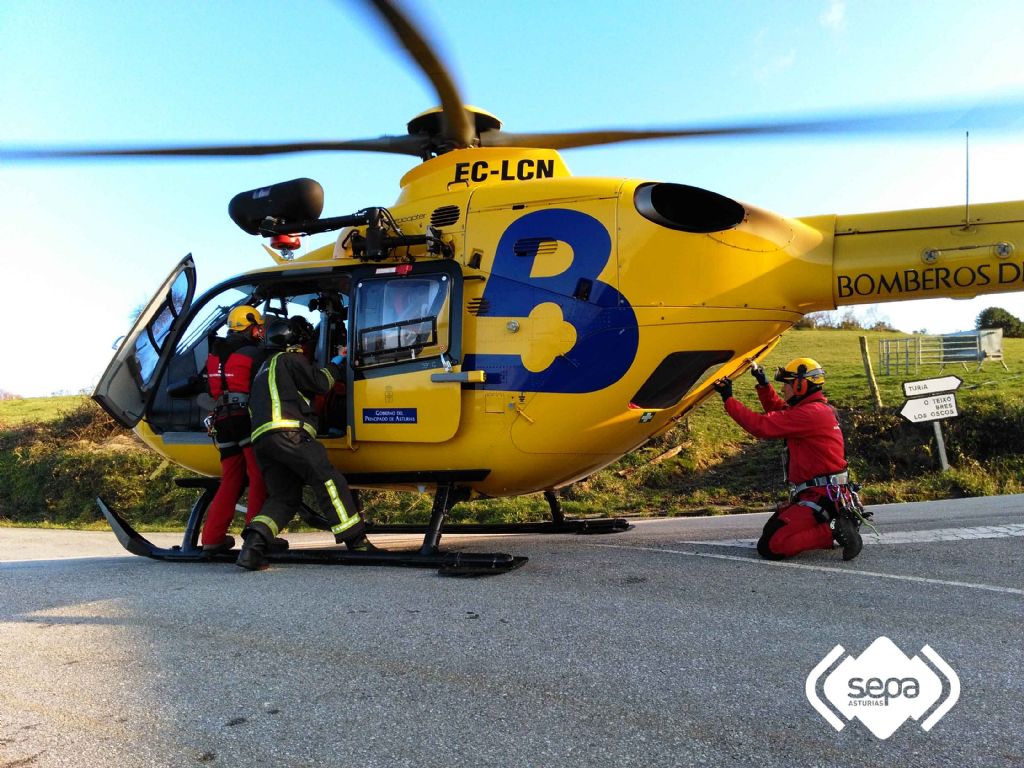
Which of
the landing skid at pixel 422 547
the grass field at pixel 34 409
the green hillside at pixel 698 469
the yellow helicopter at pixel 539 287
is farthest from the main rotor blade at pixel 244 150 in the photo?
the grass field at pixel 34 409

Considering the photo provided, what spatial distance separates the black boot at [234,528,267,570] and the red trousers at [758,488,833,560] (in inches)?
148

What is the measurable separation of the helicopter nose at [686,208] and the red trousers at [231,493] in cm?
385

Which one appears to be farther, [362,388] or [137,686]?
[362,388]

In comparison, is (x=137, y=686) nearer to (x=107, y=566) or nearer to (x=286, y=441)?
(x=286, y=441)

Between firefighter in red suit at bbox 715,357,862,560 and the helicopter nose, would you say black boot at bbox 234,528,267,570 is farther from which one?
the helicopter nose

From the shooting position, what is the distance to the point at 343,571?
5.03 meters

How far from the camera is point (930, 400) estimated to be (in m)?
10.9

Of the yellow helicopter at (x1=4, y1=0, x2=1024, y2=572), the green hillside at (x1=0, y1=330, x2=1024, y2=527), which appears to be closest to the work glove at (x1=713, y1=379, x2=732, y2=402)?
the yellow helicopter at (x1=4, y1=0, x2=1024, y2=572)

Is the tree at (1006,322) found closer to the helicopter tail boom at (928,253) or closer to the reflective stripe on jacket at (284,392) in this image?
the helicopter tail boom at (928,253)

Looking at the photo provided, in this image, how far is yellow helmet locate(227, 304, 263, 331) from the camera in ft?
19.8

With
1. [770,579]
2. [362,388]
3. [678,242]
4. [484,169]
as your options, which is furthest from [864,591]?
[484,169]

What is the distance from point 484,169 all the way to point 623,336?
6.48 feet

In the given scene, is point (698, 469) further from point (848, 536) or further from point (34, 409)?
point (34, 409)

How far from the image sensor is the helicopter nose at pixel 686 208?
201 inches
